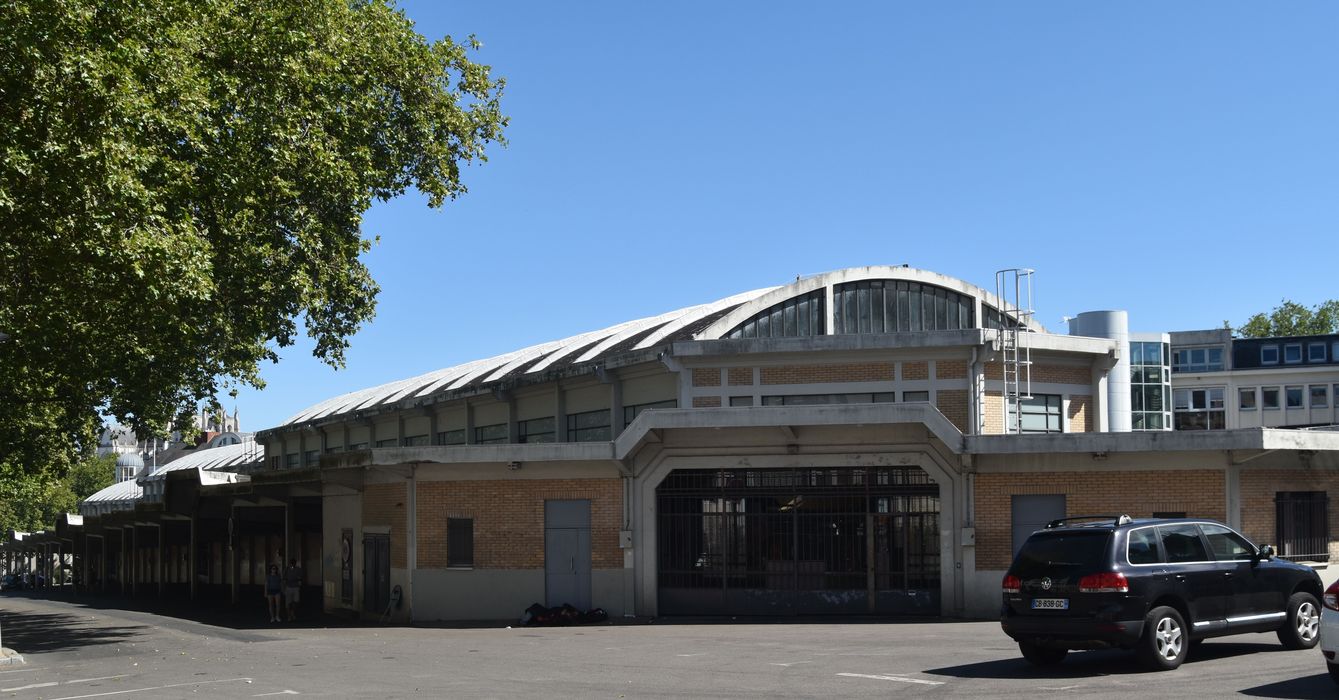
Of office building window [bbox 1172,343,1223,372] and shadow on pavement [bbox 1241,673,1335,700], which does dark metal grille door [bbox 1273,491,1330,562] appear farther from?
office building window [bbox 1172,343,1223,372]

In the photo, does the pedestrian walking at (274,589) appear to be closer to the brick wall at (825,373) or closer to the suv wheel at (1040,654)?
the brick wall at (825,373)

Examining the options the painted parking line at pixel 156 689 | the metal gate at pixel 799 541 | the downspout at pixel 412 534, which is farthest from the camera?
the downspout at pixel 412 534

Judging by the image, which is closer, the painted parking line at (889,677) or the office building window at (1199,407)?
the painted parking line at (889,677)

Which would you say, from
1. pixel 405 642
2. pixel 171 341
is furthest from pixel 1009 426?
pixel 171 341

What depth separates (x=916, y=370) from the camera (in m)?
30.1

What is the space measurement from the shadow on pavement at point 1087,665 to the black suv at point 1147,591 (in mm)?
243

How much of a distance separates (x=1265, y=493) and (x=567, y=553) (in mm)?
13425

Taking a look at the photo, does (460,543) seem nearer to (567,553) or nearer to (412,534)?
(412,534)

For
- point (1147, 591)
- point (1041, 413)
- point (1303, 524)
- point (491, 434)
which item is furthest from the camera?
point (491, 434)

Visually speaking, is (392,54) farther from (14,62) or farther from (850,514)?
(850,514)

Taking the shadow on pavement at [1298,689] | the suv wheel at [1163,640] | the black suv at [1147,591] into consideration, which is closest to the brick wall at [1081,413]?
the black suv at [1147,591]

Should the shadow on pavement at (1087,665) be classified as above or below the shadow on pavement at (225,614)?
above

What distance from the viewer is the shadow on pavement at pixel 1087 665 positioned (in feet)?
49.1

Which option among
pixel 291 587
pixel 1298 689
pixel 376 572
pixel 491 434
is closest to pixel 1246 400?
pixel 491 434
